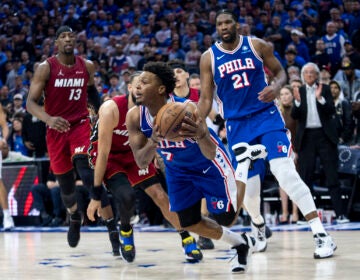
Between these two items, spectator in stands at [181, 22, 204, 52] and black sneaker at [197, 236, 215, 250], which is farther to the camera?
spectator in stands at [181, 22, 204, 52]

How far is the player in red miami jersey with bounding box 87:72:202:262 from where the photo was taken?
6656 millimetres

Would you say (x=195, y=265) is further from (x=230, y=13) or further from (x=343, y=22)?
(x=343, y=22)

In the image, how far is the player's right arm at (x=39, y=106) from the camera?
751 centimetres

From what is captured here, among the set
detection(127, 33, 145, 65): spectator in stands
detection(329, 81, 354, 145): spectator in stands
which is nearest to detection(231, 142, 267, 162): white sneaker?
detection(329, 81, 354, 145): spectator in stands

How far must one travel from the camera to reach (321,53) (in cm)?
1276

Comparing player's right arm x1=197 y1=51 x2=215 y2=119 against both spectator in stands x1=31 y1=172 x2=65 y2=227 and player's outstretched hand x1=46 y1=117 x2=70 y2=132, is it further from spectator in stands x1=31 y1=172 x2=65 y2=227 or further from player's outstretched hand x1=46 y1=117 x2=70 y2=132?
spectator in stands x1=31 y1=172 x2=65 y2=227

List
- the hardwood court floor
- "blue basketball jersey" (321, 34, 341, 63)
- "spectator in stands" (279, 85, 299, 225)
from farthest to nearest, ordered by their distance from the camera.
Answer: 1. "blue basketball jersey" (321, 34, 341, 63)
2. "spectator in stands" (279, 85, 299, 225)
3. the hardwood court floor

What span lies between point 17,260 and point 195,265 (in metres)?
1.75

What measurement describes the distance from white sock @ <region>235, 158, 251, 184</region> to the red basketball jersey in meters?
2.09

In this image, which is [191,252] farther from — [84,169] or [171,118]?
[171,118]

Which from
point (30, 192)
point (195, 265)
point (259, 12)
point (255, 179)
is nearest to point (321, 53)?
point (259, 12)

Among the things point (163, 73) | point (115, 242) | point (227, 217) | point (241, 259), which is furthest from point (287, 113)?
point (163, 73)

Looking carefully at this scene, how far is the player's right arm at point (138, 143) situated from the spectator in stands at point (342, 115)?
5.21 metres

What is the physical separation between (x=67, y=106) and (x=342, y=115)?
162 inches
